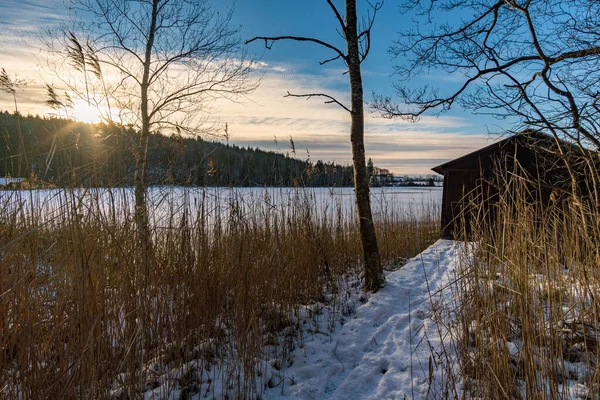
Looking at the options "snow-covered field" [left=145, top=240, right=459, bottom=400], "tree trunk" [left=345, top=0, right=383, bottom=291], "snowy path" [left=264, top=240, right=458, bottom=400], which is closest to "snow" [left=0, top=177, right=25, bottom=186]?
"snow-covered field" [left=145, top=240, right=459, bottom=400]

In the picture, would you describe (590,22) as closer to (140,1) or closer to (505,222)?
(505,222)

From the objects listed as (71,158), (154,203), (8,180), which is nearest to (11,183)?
(8,180)

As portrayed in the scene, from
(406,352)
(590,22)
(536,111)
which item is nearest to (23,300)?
(406,352)

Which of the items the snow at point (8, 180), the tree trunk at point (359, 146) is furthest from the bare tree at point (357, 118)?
the snow at point (8, 180)

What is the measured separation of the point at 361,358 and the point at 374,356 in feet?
0.37

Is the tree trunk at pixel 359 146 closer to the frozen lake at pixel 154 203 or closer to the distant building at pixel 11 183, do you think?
the frozen lake at pixel 154 203

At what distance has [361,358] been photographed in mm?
2689

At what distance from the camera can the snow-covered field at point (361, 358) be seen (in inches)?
85.4

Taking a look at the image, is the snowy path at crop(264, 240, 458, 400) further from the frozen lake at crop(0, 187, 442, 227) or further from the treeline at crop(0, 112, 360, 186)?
the treeline at crop(0, 112, 360, 186)

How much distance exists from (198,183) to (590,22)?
549 centimetres

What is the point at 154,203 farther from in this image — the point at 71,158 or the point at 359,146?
the point at 359,146

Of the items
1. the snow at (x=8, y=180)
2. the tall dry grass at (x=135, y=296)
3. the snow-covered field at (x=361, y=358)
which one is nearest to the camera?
the tall dry grass at (x=135, y=296)

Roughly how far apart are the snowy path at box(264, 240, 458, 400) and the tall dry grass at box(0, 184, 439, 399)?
279 millimetres

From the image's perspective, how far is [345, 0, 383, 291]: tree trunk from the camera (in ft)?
12.6
